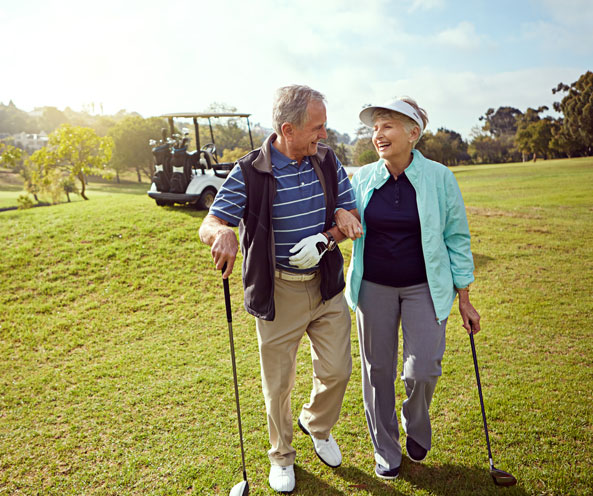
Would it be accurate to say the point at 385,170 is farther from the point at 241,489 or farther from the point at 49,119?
the point at 49,119

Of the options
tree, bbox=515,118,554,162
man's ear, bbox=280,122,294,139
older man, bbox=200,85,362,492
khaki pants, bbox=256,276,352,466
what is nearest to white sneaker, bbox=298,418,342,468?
older man, bbox=200,85,362,492

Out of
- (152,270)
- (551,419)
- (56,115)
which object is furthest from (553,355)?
(56,115)

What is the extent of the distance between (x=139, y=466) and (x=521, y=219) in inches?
447

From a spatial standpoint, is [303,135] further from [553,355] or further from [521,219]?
[521,219]

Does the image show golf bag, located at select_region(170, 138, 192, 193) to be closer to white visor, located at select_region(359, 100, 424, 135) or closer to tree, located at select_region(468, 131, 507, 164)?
white visor, located at select_region(359, 100, 424, 135)

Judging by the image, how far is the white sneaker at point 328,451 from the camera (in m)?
2.77

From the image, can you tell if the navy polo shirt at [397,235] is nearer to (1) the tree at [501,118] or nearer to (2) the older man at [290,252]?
(2) the older man at [290,252]

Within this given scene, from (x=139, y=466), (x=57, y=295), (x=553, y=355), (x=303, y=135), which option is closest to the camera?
(x=303, y=135)

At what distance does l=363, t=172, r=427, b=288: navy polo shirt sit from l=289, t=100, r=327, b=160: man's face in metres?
0.51

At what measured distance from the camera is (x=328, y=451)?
281 centimetres

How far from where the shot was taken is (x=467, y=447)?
289cm

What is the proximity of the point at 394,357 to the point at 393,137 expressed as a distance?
1305 millimetres

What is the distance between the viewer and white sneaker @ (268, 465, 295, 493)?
2568 millimetres

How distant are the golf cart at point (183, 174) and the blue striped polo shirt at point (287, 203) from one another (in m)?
8.18
